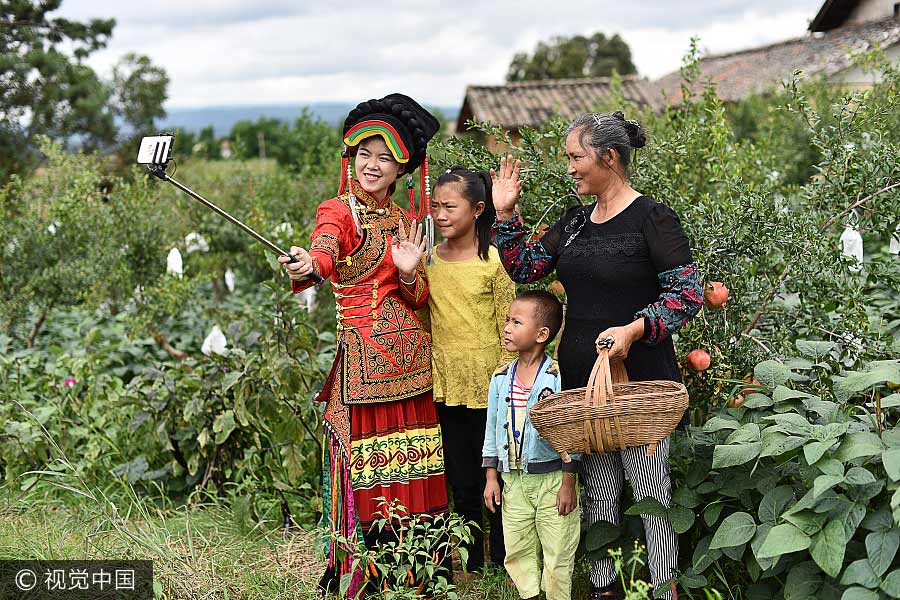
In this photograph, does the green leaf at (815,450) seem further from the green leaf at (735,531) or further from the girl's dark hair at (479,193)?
the girl's dark hair at (479,193)

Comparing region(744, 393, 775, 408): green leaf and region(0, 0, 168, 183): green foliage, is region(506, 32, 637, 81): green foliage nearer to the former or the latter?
region(0, 0, 168, 183): green foliage

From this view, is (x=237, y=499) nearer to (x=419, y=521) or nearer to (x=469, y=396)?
(x=419, y=521)

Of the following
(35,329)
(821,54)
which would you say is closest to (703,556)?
(35,329)

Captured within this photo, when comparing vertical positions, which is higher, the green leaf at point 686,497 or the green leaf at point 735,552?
the green leaf at point 686,497

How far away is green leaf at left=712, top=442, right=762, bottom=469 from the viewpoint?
2.73m

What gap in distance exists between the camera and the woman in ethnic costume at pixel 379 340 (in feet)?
10.6

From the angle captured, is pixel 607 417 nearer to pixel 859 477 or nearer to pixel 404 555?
pixel 859 477

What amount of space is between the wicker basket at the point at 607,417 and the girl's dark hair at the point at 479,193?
86cm

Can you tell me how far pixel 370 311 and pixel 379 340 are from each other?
0.11m

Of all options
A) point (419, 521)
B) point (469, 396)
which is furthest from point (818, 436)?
point (419, 521)

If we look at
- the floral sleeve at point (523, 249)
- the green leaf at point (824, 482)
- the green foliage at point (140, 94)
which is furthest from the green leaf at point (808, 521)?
the green foliage at point (140, 94)

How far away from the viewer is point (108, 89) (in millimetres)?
18438

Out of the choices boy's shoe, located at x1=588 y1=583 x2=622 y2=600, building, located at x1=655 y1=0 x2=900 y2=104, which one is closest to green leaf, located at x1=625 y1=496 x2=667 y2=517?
boy's shoe, located at x1=588 y1=583 x2=622 y2=600

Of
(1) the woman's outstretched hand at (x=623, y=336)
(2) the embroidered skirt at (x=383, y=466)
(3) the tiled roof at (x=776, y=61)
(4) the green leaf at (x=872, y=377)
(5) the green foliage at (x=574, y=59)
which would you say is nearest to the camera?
(4) the green leaf at (x=872, y=377)
